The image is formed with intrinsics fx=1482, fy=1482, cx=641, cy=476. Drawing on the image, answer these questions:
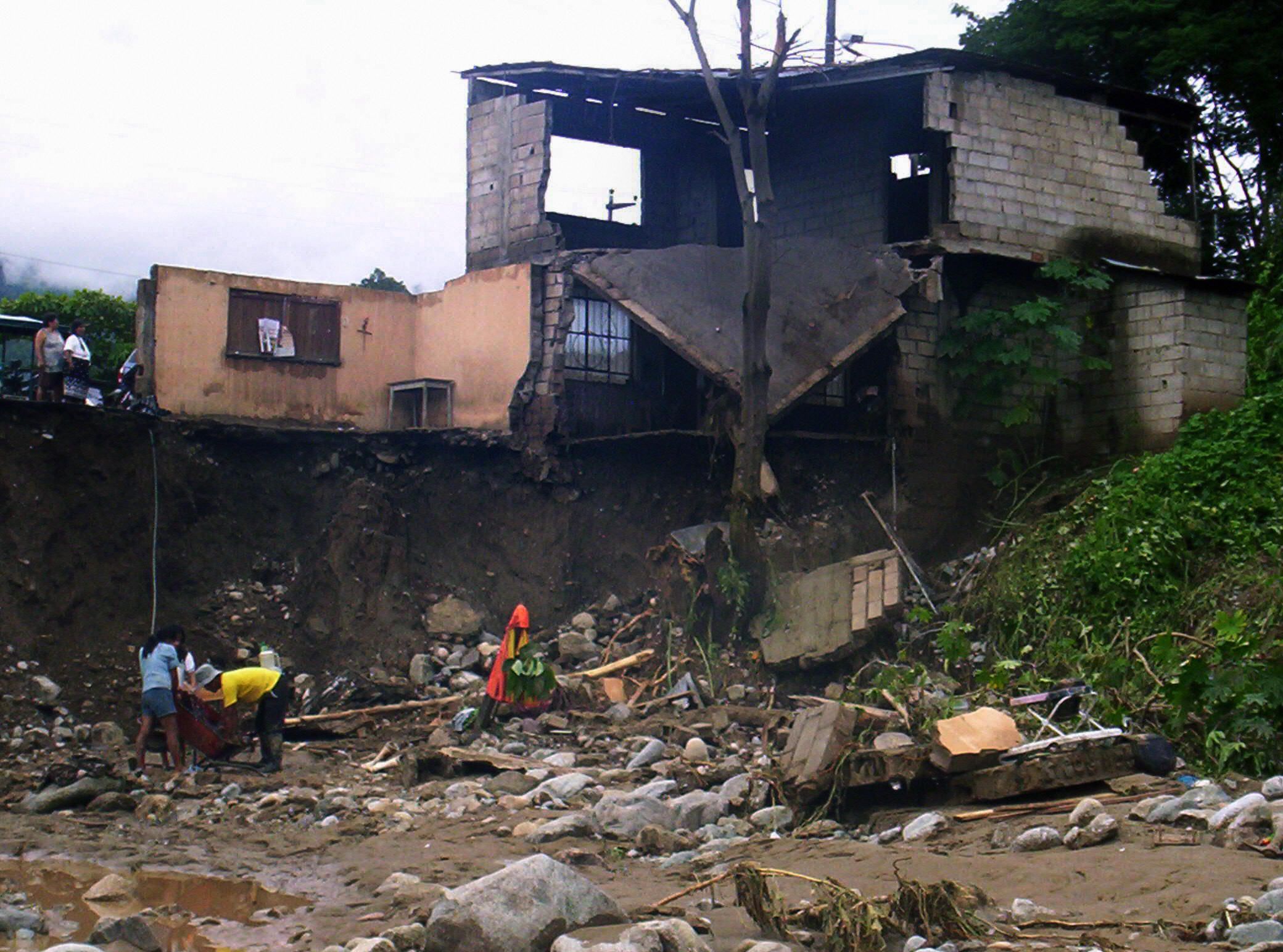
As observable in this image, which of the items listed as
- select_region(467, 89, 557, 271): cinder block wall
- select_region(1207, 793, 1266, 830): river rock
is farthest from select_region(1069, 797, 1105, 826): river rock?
select_region(467, 89, 557, 271): cinder block wall

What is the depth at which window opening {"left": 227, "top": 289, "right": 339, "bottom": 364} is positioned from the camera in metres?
16.1

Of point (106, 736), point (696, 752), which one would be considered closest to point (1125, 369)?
point (696, 752)

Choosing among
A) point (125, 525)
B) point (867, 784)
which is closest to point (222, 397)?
point (125, 525)

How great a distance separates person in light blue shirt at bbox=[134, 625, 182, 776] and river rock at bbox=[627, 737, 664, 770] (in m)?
3.37

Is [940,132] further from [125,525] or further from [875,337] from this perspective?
[125,525]

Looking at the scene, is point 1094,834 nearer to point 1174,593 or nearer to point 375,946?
point 375,946

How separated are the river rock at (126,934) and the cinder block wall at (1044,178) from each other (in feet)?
37.4

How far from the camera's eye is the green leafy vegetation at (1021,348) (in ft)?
51.4

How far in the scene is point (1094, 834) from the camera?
7828 mm

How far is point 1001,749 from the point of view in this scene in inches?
352

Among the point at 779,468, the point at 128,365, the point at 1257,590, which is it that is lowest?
the point at 1257,590

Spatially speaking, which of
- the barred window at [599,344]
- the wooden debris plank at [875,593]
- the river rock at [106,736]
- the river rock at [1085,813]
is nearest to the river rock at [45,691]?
the river rock at [106,736]

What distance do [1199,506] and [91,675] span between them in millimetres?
9718

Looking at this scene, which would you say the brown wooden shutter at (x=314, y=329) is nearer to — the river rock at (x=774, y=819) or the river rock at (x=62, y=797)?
the river rock at (x=62, y=797)
